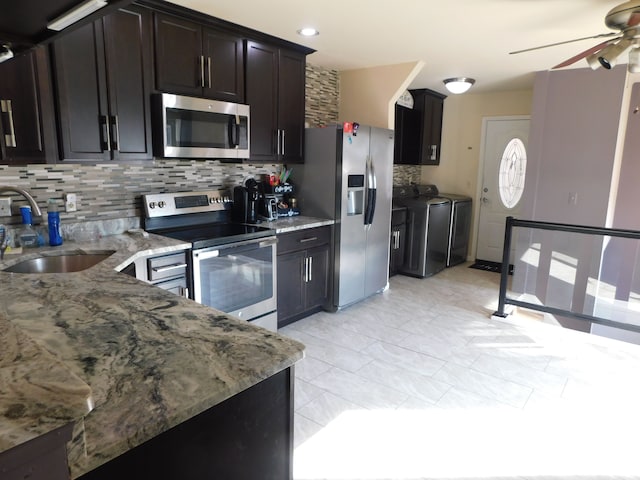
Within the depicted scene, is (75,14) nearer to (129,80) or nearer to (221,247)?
(129,80)

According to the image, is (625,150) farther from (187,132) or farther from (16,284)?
(16,284)

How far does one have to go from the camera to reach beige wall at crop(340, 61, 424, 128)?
427cm

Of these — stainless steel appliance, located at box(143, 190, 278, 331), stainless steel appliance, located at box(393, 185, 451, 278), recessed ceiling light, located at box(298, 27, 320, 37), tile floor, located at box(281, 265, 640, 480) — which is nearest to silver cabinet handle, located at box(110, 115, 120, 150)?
stainless steel appliance, located at box(143, 190, 278, 331)

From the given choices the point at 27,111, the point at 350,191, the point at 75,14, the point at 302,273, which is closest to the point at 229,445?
the point at 75,14

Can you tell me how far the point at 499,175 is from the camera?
5.86 m

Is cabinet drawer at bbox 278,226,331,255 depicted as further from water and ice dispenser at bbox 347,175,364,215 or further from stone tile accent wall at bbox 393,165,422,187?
stone tile accent wall at bbox 393,165,422,187

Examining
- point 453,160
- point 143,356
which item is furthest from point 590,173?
point 143,356

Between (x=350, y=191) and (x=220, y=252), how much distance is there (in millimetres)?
1505

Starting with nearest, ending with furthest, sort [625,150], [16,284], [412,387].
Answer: [16,284] < [412,387] < [625,150]

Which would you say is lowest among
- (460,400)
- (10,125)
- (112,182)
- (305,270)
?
(460,400)

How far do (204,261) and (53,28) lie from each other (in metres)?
1.66

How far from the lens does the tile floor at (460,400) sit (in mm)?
2074

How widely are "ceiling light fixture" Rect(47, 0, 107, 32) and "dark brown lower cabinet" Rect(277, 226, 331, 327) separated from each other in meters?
2.24

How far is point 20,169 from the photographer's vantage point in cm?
248
